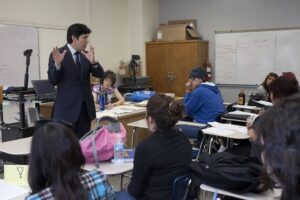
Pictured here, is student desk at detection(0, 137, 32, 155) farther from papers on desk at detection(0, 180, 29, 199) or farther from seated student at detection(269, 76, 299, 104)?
seated student at detection(269, 76, 299, 104)

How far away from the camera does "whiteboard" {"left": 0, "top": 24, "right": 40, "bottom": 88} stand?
18.2ft

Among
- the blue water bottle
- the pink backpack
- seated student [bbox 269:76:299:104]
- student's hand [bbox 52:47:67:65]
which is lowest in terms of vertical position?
the pink backpack

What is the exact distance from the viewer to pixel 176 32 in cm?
760

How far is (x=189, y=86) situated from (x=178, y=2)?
12.3 feet

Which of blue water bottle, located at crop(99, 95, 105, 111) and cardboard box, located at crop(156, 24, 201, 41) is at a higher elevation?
cardboard box, located at crop(156, 24, 201, 41)

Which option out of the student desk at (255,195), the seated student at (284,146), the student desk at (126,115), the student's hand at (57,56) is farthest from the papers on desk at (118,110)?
the seated student at (284,146)

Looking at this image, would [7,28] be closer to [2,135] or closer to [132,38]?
[2,135]

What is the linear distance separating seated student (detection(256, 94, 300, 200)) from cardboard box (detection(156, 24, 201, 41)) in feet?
22.2

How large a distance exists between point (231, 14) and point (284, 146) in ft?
22.7

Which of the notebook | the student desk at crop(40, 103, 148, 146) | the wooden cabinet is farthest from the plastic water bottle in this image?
the wooden cabinet

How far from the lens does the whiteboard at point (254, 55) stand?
6723 millimetres

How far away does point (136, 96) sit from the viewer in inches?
217

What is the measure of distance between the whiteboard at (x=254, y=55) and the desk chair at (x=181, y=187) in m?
5.23

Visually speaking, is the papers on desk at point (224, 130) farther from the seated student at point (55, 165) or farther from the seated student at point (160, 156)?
the seated student at point (55, 165)
